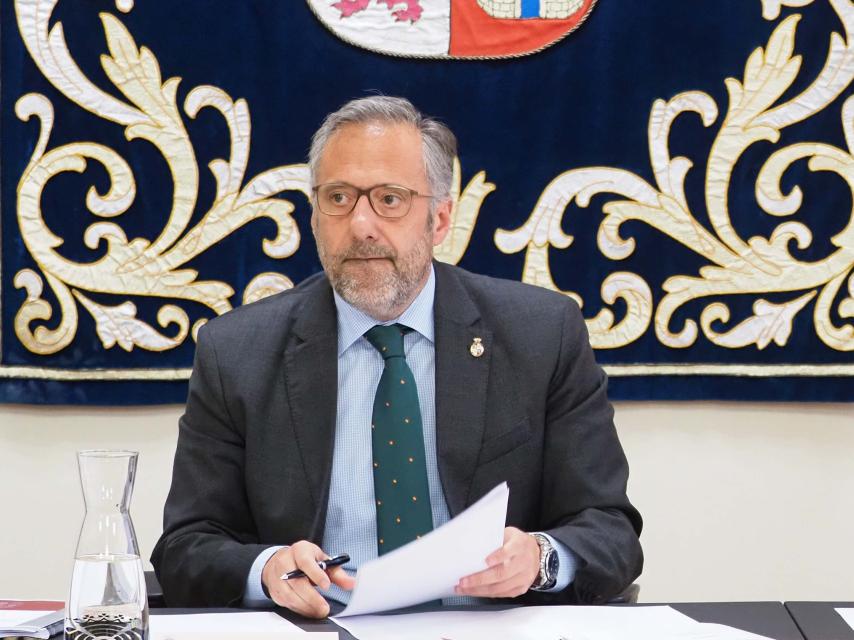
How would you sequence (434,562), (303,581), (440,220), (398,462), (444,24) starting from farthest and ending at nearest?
(444,24) → (440,220) → (398,462) → (303,581) → (434,562)

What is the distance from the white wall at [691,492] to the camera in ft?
9.48

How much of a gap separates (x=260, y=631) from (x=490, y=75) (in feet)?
5.60

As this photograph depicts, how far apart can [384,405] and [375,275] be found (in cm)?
25

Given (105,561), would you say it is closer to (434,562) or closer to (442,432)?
(434,562)

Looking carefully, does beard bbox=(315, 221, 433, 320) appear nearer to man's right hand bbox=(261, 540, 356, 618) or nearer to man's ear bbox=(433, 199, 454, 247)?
man's ear bbox=(433, 199, 454, 247)

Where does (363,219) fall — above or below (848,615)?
above

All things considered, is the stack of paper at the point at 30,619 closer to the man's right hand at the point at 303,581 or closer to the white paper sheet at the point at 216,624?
the white paper sheet at the point at 216,624

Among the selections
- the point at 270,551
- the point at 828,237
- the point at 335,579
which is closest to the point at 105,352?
the point at 270,551

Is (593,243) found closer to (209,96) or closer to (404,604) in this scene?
(209,96)

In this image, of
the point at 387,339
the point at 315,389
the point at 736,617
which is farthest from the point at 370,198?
the point at 736,617

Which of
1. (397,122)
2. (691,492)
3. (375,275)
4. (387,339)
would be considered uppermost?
(397,122)

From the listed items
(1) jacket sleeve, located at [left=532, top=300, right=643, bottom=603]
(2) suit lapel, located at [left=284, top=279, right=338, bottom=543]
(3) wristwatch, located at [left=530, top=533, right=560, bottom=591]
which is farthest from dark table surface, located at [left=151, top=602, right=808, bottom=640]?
(2) suit lapel, located at [left=284, top=279, right=338, bottom=543]

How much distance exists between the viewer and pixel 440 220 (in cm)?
224

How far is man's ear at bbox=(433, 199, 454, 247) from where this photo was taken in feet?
7.21
